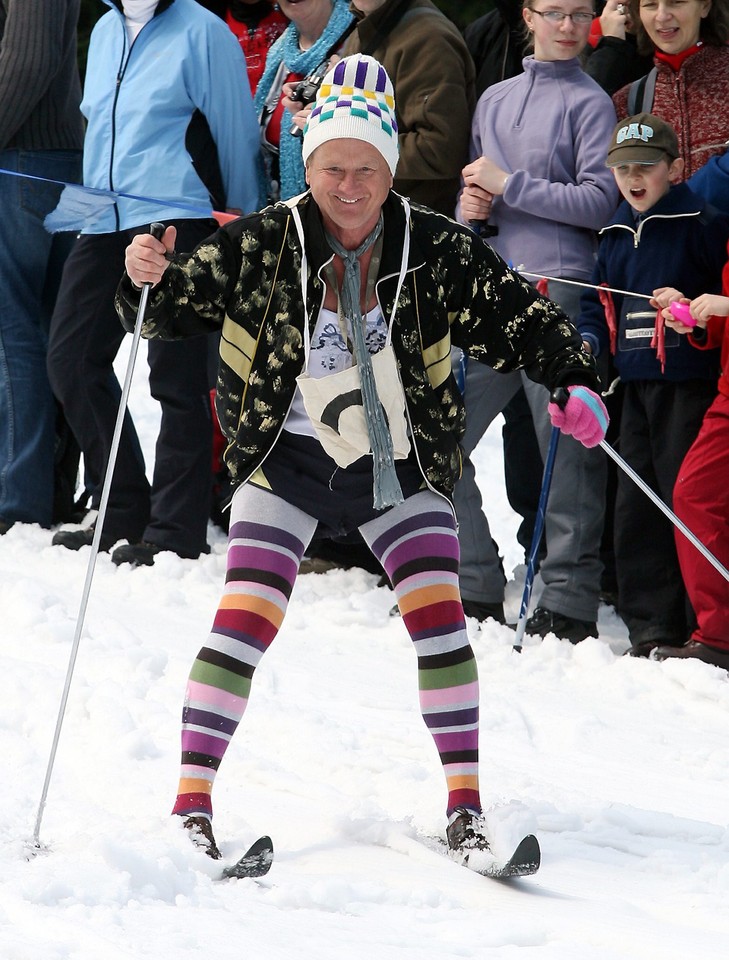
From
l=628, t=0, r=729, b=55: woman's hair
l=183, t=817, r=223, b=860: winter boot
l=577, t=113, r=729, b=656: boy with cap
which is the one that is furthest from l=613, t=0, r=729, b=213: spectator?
l=183, t=817, r=223, b=860: winter boot

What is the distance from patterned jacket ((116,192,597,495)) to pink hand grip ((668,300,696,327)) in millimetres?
1602

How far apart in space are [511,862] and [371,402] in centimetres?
110

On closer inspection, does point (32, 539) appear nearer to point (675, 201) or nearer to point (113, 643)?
point (113, 643)

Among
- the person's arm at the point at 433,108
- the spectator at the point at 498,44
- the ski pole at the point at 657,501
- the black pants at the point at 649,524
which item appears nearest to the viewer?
the ski pole at the point at 657,501

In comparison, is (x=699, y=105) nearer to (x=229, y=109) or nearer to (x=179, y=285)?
(x=229, y=109)

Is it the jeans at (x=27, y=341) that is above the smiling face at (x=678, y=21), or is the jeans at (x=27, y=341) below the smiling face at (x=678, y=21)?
below

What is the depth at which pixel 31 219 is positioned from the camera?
22.1ft

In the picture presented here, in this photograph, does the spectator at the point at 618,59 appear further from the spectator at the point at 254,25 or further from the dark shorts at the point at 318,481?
the dark shorts at the point at 318,481

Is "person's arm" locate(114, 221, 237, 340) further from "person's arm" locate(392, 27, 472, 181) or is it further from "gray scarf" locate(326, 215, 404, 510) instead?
"person's arm" locate(392, 27, 472, 181)

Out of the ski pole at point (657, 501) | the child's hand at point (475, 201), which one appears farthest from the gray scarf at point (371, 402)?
the child's hand at point (475, 201)

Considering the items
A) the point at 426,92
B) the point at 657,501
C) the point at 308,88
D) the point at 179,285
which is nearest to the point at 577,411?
the point at 657,501

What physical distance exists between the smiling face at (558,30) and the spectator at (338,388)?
7.44 ft

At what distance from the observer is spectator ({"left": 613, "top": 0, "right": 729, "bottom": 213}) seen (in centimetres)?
554

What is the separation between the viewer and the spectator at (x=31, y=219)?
6.43 meters
